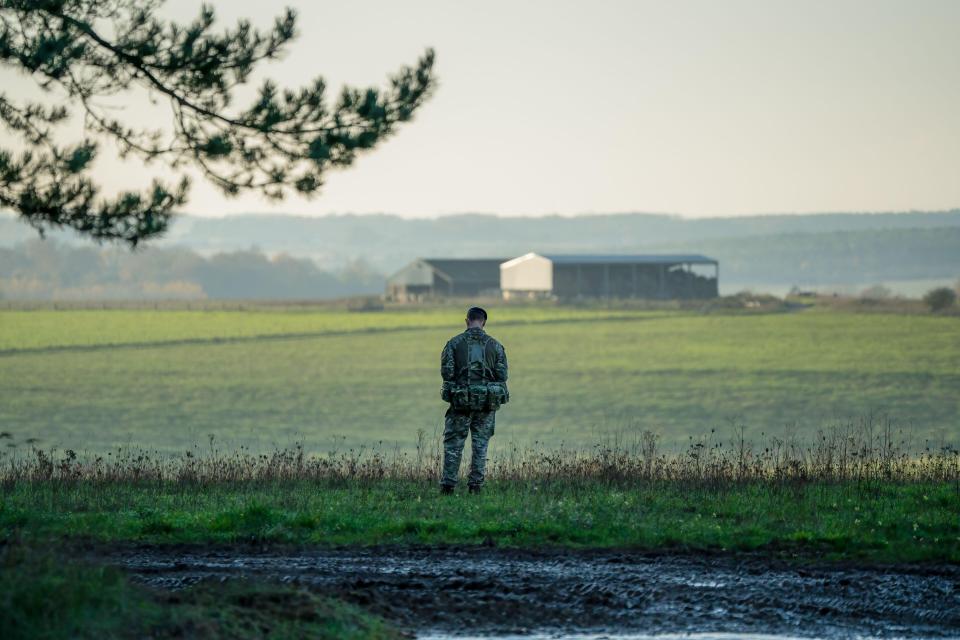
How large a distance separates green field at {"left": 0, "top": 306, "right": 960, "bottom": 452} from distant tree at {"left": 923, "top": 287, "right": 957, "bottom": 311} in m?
A: 4.66

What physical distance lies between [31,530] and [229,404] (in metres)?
33.7

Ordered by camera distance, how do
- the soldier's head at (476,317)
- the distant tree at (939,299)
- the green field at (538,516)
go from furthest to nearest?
the distant tree at (939,299) → the soldier's head at (476,317) → the green field at (538,516)

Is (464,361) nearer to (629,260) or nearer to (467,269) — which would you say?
(629,260)

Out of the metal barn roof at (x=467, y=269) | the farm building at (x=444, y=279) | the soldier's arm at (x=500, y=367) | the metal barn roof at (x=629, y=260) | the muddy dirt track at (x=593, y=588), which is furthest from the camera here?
the metal barn roof at (x=467, y=269)

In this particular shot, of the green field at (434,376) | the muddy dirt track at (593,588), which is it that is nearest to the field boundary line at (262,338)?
the green field at (434,376)

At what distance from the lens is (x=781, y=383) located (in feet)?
176

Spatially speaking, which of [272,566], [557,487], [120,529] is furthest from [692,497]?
[120,529]

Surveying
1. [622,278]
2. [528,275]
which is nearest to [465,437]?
[622,278]

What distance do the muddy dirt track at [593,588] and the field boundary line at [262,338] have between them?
195 feet

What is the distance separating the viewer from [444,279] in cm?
13050

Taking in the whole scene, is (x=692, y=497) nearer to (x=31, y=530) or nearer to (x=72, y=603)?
(x=31, y=530)

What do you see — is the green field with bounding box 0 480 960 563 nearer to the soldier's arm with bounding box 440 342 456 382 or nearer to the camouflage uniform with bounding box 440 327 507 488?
the camouflage uniform with bounding box 440 327 507 488

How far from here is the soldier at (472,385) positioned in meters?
16.0

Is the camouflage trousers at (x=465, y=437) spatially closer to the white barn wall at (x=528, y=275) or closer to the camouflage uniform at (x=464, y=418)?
the camouflage uniform at (x=464, y=418)
